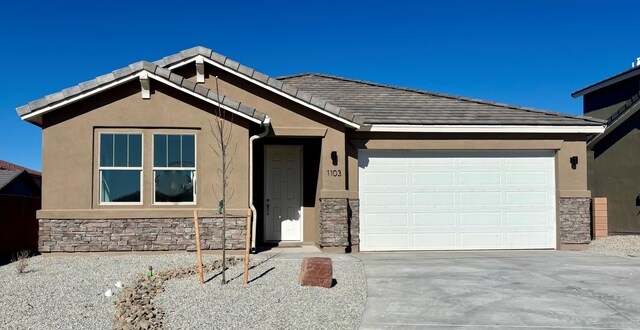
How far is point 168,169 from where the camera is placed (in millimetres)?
11391

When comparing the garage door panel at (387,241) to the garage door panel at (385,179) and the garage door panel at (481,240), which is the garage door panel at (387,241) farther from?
the garage door panel at (481,240)

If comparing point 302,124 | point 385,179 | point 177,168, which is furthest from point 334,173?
point 177,168

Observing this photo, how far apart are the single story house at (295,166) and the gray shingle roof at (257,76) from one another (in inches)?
1.2

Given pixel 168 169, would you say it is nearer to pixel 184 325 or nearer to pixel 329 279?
pixel 329 279

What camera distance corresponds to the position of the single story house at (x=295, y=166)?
11.2 metres

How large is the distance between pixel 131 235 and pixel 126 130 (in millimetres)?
2153

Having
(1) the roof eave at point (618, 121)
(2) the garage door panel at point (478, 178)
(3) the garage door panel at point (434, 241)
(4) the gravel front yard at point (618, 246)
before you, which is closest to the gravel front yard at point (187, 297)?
(3) the garage door panel at point (434, 241)

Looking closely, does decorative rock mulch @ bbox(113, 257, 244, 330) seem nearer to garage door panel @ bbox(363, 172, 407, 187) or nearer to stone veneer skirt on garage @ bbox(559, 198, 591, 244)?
garage door panel @ bbox(363, 172, 407, 187)

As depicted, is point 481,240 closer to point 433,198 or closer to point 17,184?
point 433,198

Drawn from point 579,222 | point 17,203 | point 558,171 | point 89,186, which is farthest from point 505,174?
point 17,203

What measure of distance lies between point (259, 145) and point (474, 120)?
532cm

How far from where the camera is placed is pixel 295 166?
13992 mm

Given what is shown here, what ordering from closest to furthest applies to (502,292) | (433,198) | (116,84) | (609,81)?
(502,292), (116,84), (433,198), (609,81)

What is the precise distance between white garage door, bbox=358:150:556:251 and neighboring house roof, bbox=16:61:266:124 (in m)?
3.57
